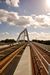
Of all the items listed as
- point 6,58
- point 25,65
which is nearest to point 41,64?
point 25,65

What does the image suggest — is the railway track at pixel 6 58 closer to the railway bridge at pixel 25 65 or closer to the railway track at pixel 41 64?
the railway bridge at pixel 25 65

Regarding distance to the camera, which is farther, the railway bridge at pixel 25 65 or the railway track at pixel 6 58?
the railway track at pixel 6 58

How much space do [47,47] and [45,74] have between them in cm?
4106

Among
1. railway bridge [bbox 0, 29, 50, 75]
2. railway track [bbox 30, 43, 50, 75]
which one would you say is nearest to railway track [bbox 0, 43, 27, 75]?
railway bridge [bbox 0, 29, 50, 75]

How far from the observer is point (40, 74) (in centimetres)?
2034

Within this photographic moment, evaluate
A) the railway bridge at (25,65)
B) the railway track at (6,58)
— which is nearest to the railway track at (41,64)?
the railway bridge at (25,65)

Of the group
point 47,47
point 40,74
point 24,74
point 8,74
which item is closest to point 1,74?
point 8,74

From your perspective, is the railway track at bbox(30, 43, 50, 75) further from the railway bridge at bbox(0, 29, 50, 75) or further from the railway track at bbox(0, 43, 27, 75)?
the railway track at bbox(0, 43, 27, 75)

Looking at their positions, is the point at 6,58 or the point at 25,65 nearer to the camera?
the point at 25,65

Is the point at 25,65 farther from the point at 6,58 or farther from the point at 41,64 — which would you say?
the point at 6,58

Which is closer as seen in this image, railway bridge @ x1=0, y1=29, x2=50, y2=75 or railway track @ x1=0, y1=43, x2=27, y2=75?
railway bridge @ x1=0, y1=29, x2=50, y2=75

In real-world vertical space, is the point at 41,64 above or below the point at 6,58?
below

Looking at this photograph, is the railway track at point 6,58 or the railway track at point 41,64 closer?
the railway track at point 41,64

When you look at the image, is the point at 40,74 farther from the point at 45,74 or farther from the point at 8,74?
the point at 8,74
